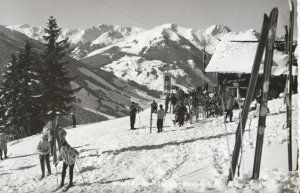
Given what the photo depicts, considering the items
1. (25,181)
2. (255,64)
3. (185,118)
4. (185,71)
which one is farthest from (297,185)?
(185,71)

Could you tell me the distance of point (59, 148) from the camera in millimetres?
8414

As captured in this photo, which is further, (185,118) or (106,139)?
(185,118)

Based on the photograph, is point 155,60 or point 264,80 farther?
point 155,60

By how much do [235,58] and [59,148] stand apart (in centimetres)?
707

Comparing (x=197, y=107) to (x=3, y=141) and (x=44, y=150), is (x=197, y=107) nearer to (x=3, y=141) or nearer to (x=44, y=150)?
(x=3, y=141)

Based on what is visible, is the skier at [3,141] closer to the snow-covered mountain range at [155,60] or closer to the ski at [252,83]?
the ski at [252,83]

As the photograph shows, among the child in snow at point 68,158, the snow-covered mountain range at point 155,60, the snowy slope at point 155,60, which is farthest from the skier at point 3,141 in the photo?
the snowy slope at point 155,60

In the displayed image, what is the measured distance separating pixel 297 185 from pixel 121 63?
97902 millimetres

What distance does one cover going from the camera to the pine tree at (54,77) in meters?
8.99

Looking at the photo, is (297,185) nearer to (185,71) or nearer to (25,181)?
(25,181)

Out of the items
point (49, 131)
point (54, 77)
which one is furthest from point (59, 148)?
point (54, 77)

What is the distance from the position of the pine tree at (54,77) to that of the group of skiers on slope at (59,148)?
0.09m

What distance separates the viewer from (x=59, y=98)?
360 inches

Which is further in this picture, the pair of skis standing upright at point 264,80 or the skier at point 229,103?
the skier at point 229,103
